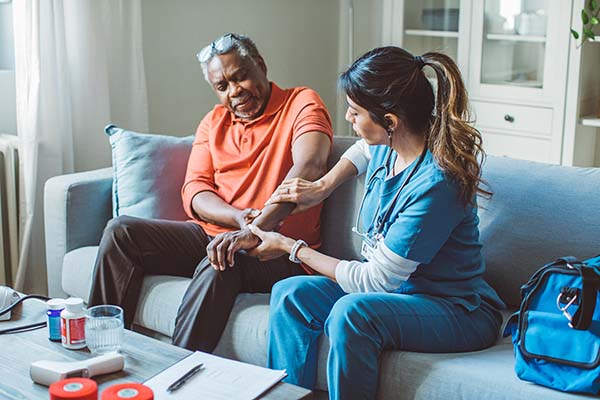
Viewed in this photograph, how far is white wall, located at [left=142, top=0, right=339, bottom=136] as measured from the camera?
353cm

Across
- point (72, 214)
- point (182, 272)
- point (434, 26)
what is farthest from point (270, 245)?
point (434, 26)

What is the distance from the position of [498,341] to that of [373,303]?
0.34 meters

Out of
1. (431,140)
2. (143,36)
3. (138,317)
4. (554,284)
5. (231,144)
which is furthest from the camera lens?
(143,36)

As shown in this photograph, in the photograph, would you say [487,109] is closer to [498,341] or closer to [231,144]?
[231,144]

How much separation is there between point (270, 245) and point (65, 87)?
1.29m

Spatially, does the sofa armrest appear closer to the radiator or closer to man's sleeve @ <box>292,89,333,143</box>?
the radiator

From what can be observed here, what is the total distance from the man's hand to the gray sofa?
111mm

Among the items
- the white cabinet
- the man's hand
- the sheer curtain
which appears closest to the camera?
the man's hand

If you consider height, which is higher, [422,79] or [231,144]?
[422,79]

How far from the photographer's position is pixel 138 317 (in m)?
2.38

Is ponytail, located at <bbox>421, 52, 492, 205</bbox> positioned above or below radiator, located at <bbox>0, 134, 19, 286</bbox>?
above

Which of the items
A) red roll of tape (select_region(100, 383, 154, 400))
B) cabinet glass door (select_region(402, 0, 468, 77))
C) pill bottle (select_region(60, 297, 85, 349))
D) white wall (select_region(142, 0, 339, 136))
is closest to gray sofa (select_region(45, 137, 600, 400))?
pill bottle (select_region(60, 297, 85, 349))

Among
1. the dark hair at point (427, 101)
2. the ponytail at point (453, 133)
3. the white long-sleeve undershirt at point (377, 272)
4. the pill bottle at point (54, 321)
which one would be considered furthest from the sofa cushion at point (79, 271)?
the ponytail at point (453, 133)

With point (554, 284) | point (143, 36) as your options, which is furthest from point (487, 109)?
point (554, 284)
